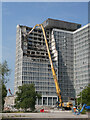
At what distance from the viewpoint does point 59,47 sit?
254ft

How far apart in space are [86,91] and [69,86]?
109 feet

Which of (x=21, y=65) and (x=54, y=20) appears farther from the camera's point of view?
(x=54, y=20)

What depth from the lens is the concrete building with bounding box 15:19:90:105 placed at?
70.1 metres

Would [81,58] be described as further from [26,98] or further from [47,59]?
[26,98]

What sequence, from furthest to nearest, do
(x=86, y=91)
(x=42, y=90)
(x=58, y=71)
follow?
(x=58, y=71) → (x=42, y=90) → (x=86, y=91)

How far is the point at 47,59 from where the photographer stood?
73.3m

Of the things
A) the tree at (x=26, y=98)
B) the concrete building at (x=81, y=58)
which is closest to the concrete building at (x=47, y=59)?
the concrete building at (x=81, y=58)

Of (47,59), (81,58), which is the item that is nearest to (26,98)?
(47,59)

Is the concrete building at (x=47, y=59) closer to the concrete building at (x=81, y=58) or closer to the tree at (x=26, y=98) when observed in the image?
the concrete building at (x=81, y=58)

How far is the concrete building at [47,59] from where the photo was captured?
70062mm

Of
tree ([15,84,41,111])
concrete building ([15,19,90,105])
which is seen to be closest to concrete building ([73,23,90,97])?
concrete building ([15,19,90,105])

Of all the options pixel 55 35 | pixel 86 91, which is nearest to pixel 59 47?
pixel 55 35

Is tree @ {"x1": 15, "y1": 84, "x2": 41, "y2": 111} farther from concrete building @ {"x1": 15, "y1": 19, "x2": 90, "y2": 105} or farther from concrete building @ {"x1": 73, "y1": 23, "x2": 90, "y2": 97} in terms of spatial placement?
concrete building @ {"x1": 73, "y1": 23, "x2": 90, "y2": 97}

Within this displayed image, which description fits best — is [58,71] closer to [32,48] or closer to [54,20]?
[32,48]
